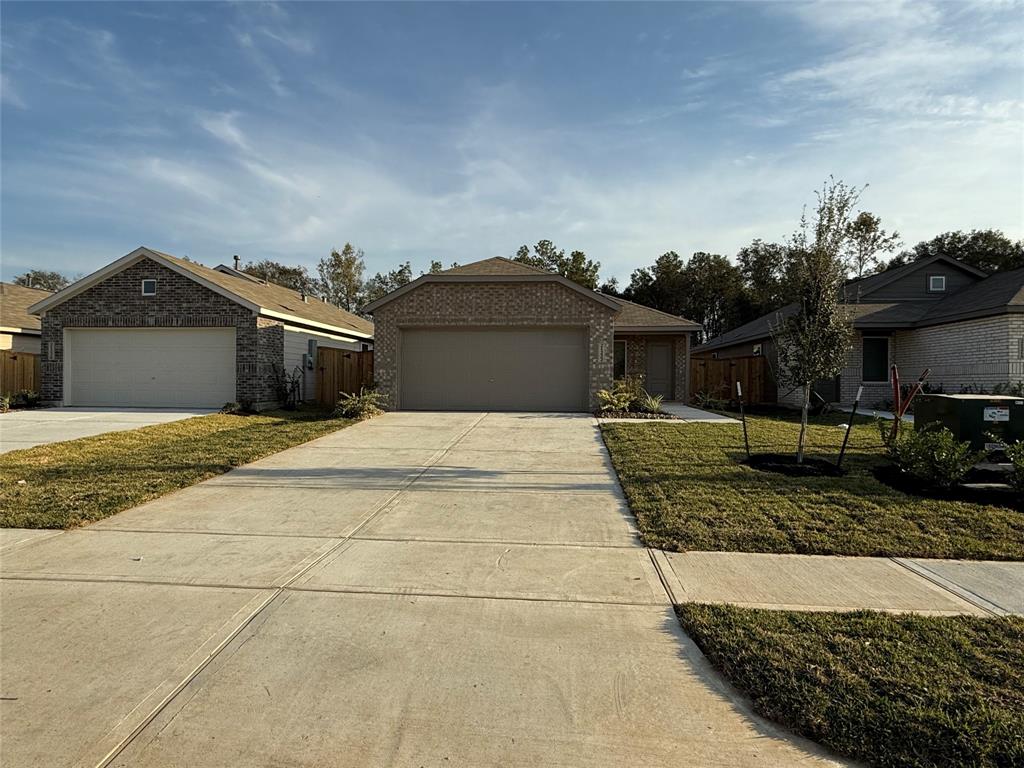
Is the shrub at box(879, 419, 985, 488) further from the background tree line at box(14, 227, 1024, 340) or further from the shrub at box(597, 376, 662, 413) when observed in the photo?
the background tree line at box(14, 227, 1024, 340)

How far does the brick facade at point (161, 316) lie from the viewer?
15.7m

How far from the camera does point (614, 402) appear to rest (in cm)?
1514

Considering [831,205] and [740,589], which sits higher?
[831,205]

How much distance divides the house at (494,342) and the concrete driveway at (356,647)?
9.98 metres

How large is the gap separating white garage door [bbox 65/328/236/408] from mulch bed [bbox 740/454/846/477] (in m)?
13.8

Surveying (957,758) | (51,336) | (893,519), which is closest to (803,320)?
(893,519)

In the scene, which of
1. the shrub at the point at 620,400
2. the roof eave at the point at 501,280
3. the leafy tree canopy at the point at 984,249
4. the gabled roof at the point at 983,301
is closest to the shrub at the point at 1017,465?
the shrub at the point at 620,400

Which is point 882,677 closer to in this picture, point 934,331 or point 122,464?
point 122,464

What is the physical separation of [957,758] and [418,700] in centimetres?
229

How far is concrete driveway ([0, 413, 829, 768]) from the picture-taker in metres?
2.43

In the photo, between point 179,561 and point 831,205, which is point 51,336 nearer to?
point 179,561

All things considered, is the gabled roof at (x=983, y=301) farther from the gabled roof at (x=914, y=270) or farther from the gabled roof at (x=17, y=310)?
the gabled roof at (x=17, y=310)

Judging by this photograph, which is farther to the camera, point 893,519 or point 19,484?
point 19,484

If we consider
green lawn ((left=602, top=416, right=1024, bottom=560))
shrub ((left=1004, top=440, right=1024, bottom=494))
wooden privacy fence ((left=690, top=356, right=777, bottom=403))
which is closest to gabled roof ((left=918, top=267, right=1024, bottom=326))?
wooden privacy fence ((left=690, top=356, right=777, bottom=403))
